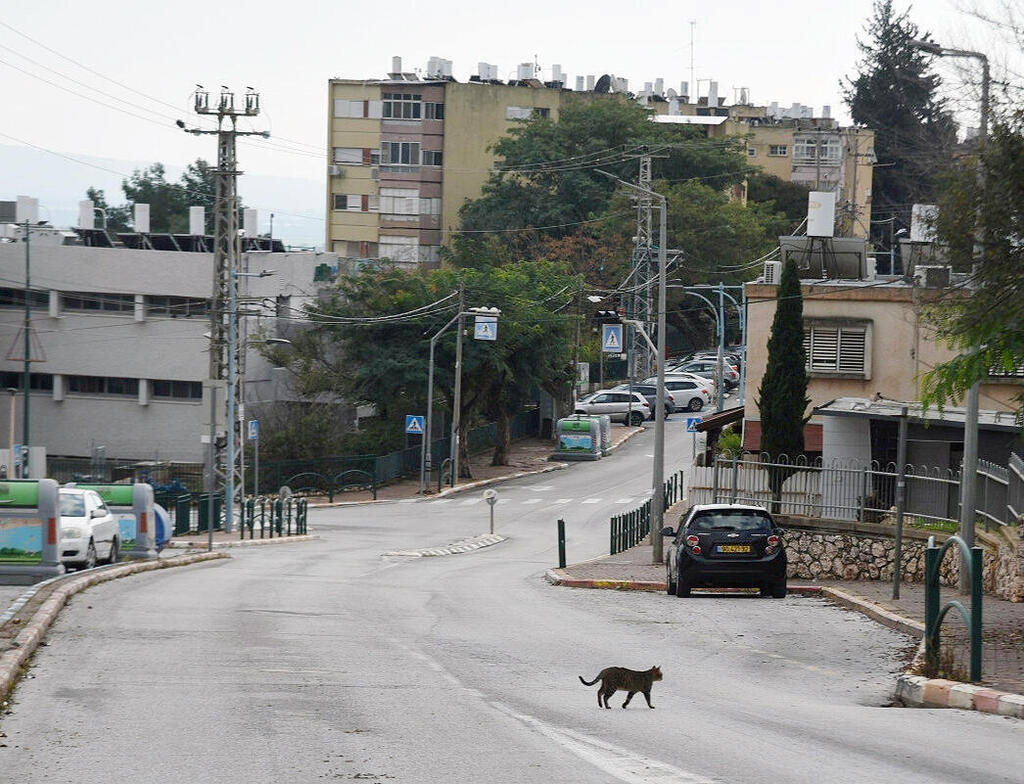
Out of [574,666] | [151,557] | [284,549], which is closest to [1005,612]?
[574,666]

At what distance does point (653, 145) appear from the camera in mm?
100562

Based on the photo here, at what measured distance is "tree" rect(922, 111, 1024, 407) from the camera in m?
14.9

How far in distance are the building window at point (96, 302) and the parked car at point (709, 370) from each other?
102ft

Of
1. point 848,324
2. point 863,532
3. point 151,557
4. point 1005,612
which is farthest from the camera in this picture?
point 848,324

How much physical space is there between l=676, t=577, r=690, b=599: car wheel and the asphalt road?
17.2 inches

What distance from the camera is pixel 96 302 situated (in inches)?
2783

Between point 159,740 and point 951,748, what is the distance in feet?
16.9

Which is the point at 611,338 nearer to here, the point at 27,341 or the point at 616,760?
the point at 27,341

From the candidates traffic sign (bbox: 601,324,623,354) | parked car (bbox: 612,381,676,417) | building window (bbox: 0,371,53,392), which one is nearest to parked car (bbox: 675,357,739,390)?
parked car (bbox: 612,381,676,417)

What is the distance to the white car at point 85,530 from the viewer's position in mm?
26188

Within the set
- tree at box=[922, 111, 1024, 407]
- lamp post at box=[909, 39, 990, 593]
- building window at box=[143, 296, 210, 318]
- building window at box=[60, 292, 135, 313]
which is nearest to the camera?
tree at box=[922, 111, 1024, 407]

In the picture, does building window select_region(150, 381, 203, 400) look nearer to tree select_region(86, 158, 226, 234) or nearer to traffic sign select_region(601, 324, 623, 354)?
traffic sign select_region(601, 324, 623, 354)

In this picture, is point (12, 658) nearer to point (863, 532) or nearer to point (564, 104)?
point (863, 532)

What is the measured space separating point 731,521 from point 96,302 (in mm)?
53481
